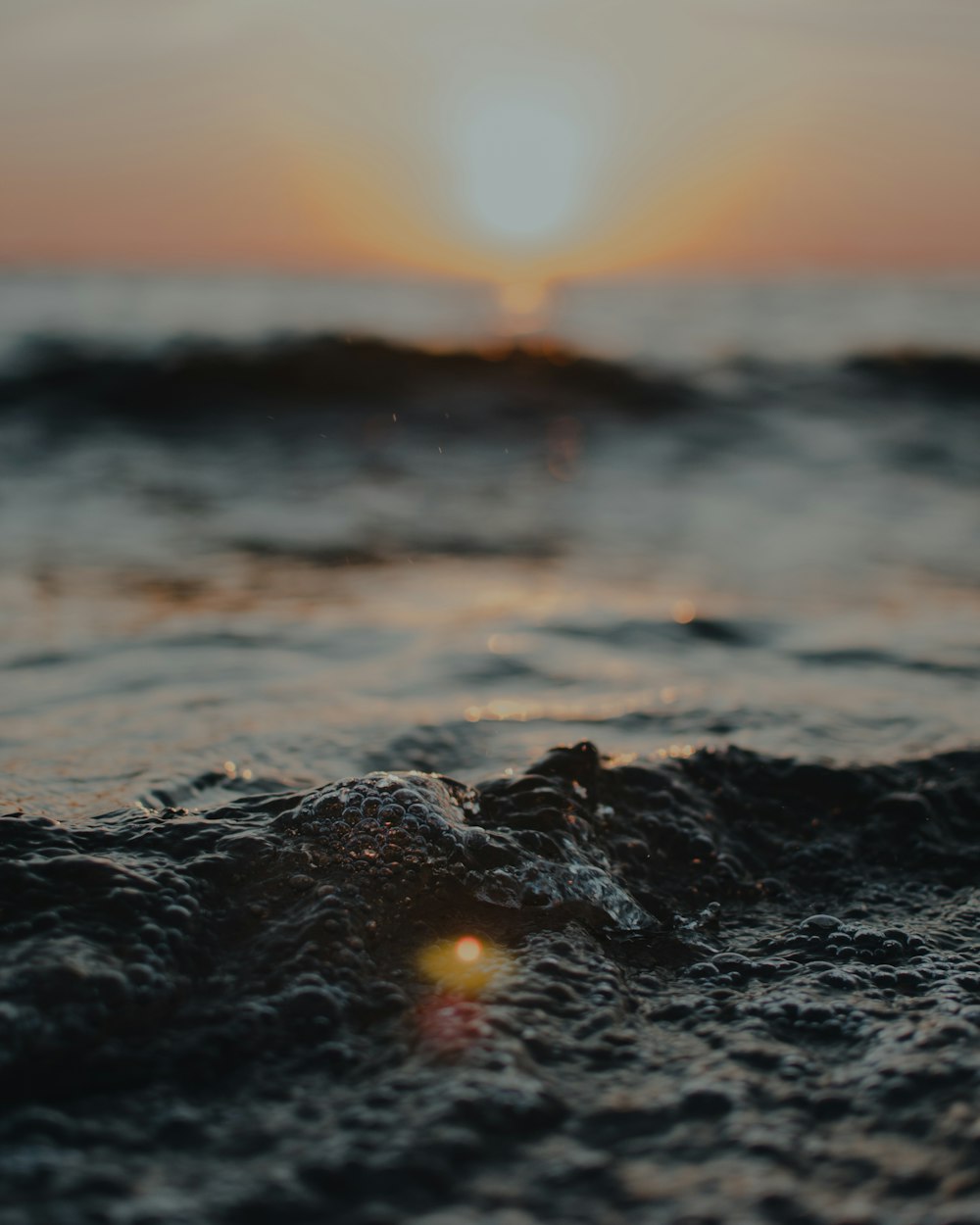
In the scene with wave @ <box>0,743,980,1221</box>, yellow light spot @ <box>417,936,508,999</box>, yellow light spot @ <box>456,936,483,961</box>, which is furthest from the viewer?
yellow light spot @ <box>456,936,483,961</box>

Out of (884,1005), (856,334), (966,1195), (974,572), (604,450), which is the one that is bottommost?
(966,1195)

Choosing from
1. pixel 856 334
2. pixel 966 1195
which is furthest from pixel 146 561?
pixel 856 334

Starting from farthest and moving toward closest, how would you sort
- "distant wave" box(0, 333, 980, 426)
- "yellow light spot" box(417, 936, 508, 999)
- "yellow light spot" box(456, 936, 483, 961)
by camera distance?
"distant wave" box(0, 333, 980, 426)
"yellow light spot" box(456, 936, 483, 961)
"yellow light spot" box(417, 936, 508, 999)

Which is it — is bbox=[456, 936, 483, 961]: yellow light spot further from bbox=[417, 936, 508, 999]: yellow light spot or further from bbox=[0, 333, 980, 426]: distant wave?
bbox=[0, 333, 980, 426]: distant wave

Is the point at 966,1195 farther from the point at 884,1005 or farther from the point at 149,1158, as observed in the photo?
the point at 149,1158

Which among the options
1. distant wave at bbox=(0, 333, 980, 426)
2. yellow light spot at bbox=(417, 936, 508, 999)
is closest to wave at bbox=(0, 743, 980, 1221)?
yellow light spot at bbox=(417, 936, 508, 999)

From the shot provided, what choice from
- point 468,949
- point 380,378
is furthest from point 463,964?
point 380,378

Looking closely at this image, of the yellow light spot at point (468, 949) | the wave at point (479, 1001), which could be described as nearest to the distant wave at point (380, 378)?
the wave at point (479, 1001)
